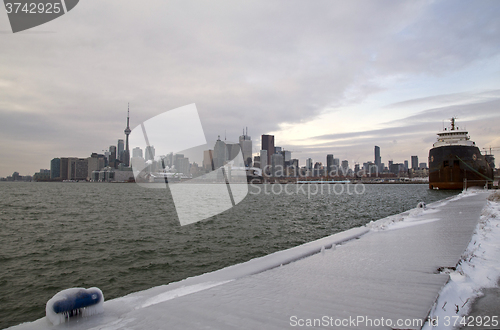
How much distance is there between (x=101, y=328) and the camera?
3.64 meters

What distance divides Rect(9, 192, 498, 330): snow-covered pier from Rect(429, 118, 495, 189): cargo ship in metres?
54.9

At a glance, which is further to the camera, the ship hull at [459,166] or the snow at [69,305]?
the ship hull at [459,166]

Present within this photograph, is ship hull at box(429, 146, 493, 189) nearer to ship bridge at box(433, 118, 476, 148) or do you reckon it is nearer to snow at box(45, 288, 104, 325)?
ship bridge at box(433, 118, 476, 148)

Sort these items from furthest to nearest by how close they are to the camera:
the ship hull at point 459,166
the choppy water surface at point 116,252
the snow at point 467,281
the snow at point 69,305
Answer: the ship hull at point 459,166 < the choppy water surface at point 116,252 < the snow at point 69,305 < the snow at point 467,281

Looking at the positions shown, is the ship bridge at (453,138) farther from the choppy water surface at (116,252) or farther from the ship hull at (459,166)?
the choppy water surface at (116,252)

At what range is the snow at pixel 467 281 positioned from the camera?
3482 millimetres

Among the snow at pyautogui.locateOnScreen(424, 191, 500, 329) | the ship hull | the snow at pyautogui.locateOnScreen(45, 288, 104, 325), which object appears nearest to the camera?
the snow at pyautogui.locateOnScreen(424, 191, 500, 329)

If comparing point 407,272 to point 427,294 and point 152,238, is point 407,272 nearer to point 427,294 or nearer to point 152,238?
point 427,294

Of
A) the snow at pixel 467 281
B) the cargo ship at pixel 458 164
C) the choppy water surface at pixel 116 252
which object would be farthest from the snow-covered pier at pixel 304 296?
the cargo ship at pixel 458 164

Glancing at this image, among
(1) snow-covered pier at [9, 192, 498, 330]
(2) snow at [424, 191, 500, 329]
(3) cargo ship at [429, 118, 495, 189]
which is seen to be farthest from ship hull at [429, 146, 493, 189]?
(1) snow-covered pier at [9, 192, 498, 330]

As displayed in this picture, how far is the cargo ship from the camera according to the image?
51.1 metres

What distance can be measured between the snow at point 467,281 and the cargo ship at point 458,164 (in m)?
53.0

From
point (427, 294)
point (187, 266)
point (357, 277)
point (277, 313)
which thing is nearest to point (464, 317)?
point (427, 294)

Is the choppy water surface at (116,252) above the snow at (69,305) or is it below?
below
